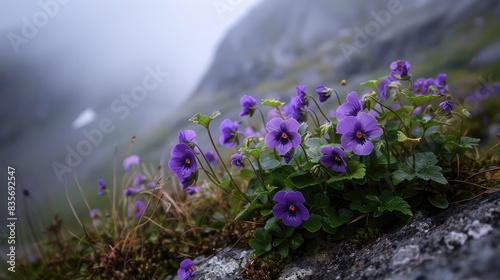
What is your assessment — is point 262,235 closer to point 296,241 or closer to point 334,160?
point 296,241

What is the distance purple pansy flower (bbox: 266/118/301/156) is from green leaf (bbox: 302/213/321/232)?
0.26 metres

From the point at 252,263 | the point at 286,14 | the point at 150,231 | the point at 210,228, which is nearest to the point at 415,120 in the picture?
the point at 252,263

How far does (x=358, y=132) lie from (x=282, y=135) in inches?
9.9

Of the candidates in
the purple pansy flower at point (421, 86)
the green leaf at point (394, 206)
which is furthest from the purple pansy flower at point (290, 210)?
the purple pansy flower at point (421, 86)

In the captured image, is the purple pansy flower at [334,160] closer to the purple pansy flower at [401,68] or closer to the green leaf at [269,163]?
the green leaf at [269,163]

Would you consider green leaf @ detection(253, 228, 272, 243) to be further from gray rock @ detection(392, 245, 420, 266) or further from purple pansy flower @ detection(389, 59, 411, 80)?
purple pansy flower @ detection(389, 59, 411, 80)

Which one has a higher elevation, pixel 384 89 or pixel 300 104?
pixel 300 104

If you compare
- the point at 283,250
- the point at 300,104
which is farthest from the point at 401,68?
the point at 283,250

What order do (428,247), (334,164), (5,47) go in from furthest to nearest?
(5,47) → (334,164) → (428,247)

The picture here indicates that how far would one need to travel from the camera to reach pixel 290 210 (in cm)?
125

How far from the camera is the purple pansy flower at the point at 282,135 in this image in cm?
123

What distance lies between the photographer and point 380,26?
6859mm

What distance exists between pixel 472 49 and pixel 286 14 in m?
3.71

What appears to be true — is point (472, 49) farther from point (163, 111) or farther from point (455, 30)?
point (163, 111)
